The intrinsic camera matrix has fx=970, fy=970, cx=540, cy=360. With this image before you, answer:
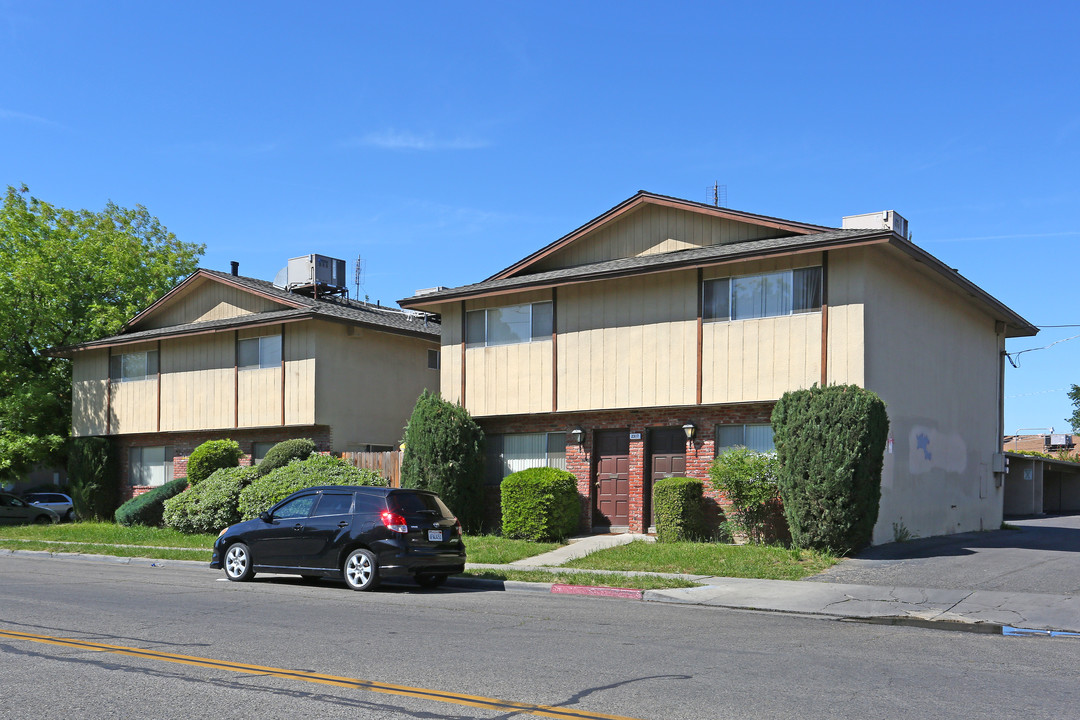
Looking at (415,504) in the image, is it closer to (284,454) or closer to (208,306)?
(284,454)

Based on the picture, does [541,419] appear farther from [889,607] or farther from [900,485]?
[889,607]

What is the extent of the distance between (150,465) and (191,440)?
232 centimetres

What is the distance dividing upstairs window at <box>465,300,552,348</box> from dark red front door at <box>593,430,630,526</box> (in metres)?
2.82

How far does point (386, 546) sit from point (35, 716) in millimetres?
7934

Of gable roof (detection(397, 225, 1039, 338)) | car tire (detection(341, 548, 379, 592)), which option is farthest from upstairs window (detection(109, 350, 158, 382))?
car tire (detection(341, 548, 379, 592))

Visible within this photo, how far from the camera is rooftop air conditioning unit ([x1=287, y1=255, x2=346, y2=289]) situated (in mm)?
29938

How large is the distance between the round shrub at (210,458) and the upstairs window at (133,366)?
14.5ft

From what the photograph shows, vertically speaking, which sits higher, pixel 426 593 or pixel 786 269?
pixel 786 269

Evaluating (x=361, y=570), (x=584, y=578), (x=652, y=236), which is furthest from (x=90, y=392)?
(x=584, y=578)

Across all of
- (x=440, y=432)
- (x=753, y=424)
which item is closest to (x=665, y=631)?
(x=753, y=424)

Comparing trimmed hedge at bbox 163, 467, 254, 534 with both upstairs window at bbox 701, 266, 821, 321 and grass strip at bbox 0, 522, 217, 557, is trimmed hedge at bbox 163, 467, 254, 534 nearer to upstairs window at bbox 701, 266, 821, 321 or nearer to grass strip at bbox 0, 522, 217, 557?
grass strip at bbox 0, 522, 217, 557

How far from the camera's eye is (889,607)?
1262 cm

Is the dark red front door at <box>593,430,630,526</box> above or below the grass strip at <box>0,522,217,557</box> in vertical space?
above

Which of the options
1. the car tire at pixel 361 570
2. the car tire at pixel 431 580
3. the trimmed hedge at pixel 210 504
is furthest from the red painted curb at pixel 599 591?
the trimmed hedge at pixel 210 504
